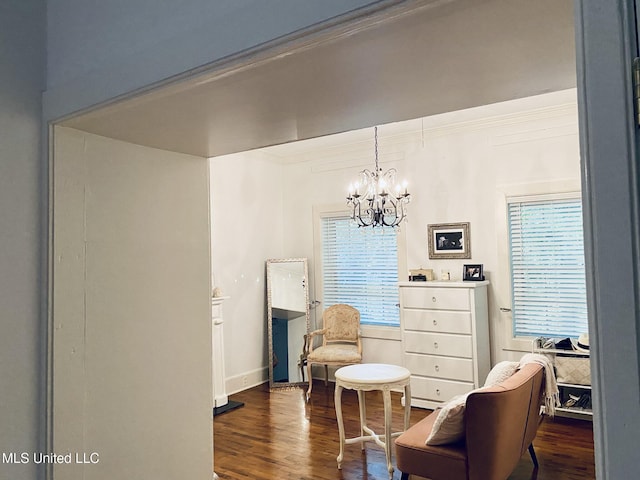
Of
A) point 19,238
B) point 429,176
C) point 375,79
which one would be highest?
point 429,176

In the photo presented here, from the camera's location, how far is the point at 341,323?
18.8 ft

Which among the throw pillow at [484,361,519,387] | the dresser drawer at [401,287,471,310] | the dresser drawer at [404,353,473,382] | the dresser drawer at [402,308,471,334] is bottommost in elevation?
the dresser drawer at [404,353,473,382]

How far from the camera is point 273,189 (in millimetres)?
6312

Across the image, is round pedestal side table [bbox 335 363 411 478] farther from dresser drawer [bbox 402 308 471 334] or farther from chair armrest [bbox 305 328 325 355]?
chair armrest [bbox 305 328 325 355]

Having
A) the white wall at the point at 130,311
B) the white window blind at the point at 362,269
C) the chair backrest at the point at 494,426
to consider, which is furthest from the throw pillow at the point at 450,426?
the white window blind at the point at 362,269

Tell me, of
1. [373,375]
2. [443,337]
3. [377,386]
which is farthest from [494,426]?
[443,337]

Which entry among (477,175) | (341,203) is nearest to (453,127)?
(477,175)

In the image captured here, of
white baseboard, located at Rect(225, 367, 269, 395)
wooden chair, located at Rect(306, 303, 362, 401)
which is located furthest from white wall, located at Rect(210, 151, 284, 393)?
wooden chair, located at Rect(306, 303, 362, 401)

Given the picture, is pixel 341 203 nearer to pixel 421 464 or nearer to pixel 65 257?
pixel 421 464

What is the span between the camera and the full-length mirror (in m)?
5.92

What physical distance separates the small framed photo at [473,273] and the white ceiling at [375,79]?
3703mm

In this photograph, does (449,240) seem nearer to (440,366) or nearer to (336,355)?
(440,366)

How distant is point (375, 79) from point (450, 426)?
2.23m

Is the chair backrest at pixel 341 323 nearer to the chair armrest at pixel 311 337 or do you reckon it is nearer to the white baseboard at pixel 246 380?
the chair armrest at pixel 311 337
